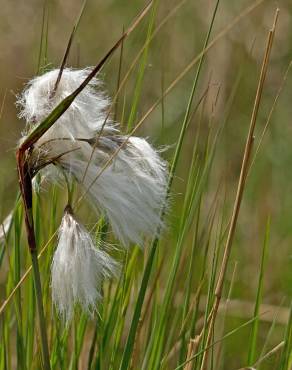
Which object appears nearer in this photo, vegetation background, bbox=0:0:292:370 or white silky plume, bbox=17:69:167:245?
white silky plume, bbox=17:69:167:245

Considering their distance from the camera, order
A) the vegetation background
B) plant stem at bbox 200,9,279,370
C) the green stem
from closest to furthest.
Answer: the green stem → plant stem at bbox 200,9,279,370 → the vegetation background

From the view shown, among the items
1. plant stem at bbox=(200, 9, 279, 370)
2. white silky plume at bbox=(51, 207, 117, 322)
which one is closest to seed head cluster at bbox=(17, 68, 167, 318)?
white silky plume at bbox=(51, 207, 117, 322)

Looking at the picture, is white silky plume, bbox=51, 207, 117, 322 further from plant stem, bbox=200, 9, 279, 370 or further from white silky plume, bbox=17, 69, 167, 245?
plant stem, bbox=200, 9, 279, 370

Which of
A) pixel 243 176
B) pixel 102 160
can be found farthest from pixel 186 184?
pixel 102 160

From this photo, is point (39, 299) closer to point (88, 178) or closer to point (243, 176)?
point (88, 178)

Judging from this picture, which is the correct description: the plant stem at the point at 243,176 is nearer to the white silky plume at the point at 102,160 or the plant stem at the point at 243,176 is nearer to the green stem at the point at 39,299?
the white silky plume at the point at 102,160

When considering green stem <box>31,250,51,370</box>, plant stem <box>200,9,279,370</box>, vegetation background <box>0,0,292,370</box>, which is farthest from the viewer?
vegetation background <box>0,0,292,370</box>

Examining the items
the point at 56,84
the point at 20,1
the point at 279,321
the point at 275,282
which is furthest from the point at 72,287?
the point at 20,1

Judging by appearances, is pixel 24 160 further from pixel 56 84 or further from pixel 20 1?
pixel 20 1
